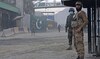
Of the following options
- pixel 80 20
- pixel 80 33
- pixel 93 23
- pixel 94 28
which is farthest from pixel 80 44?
pixel 93 23

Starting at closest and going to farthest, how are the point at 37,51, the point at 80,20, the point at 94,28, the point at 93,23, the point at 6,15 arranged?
the point at 80,20 < the point at 94,28 < the point at 93,23 < the point at 37,51 < the point at 6,15

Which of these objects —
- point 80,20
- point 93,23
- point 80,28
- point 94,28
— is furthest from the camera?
point 93,23

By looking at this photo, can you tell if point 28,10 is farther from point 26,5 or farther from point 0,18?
point 0,18

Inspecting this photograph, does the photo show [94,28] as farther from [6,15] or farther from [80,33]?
[6,15]

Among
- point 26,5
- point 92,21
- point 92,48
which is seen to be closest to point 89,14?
point 92,21

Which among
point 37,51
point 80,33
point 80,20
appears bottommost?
point 37,51

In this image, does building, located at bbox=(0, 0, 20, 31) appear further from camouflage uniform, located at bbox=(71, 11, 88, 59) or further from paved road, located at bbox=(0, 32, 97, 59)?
camouflage uniform, located at bbox=(71, 11, 88, 59)

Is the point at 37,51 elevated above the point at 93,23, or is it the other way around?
the point at 93,23

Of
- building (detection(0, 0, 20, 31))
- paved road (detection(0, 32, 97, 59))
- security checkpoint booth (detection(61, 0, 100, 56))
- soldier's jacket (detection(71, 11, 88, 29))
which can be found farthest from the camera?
building (detection(0, 0, 20, 31))

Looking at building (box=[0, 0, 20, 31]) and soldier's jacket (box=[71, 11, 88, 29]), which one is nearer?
soldier's jacket (box=[71, 11, 88, 29])

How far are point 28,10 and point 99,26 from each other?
205ft

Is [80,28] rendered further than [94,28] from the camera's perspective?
No

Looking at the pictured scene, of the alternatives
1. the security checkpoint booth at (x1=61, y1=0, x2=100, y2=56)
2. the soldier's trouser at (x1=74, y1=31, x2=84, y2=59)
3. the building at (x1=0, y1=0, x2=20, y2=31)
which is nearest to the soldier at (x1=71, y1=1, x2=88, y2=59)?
the soldier's trouser at (x1=74, y1=31, x2=84, y2=59)

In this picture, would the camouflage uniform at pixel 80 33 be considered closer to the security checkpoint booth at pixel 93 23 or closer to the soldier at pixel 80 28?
the soldier at pixel 80 28
